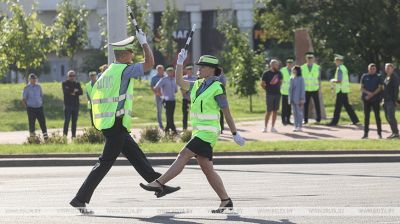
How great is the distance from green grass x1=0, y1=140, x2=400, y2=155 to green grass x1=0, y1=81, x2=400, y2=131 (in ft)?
28.3

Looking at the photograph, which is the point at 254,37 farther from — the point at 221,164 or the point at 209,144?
the point at 209,144

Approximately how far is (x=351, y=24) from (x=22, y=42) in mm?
14579

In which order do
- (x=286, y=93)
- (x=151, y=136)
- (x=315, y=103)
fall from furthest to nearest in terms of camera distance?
(x=286, y=93)
(x=315, y=103)
(x=151, y=136)

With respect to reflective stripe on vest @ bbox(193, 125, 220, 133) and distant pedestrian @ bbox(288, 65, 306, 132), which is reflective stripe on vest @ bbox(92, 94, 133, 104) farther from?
distant pedestrian @ bbox(288, 65, 306, 132)

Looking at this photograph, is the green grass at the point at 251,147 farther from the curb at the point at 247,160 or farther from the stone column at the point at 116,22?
the stone column at the point at 116,22

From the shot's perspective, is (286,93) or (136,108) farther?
(136,108)

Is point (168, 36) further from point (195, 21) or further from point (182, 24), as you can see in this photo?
point (182, 24)

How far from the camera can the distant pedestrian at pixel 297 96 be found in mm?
23703

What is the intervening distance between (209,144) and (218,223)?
1.17 m

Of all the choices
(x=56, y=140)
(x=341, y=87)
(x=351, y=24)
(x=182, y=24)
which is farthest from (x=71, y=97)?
(x=182, y=24)

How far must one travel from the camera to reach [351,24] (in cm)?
4234

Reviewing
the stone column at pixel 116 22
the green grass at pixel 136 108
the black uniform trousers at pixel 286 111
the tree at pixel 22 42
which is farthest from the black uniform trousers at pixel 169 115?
the tree at pixel 22 42

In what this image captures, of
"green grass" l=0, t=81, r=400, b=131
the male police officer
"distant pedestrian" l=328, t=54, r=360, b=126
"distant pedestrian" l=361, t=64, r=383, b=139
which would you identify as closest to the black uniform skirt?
the male police officer

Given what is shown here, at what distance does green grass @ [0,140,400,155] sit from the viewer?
18641 mm
